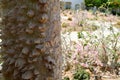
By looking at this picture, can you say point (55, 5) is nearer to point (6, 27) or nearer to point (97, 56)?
point (6, 27)

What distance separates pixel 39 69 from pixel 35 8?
1.05ft

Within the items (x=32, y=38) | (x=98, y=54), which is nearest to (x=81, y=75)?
(x=98, y=54)

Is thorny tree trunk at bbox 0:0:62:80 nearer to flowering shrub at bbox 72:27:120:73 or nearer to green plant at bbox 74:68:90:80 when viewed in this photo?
green plant at bbox 74:68:90:80

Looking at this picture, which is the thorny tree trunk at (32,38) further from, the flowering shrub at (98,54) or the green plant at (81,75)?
the flowering shrub at (98,54)

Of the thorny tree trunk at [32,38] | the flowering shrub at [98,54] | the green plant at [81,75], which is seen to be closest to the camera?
the thorny tree trunk at [32,38]

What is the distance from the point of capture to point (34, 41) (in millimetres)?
1777

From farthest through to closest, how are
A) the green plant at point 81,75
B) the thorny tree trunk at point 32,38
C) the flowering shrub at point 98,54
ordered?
the flowering shrub at point 98,54 < the green plant at point 81,75 < the thorny tree trunk at point 32,38

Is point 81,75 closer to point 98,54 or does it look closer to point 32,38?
point 98,54

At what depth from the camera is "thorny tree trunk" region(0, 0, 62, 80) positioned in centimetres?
177

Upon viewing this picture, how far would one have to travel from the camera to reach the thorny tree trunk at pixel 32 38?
5.80 ft

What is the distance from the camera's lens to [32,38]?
179 cm

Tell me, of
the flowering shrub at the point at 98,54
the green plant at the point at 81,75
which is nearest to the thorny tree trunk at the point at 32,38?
the green plant at the point at 81,75

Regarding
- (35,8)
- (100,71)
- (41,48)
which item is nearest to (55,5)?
(35,8)

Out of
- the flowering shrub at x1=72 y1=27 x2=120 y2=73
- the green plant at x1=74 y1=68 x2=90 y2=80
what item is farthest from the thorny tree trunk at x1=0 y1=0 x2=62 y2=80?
the flowering shrub at x1=72 y1=27 x2=120 y2=73
